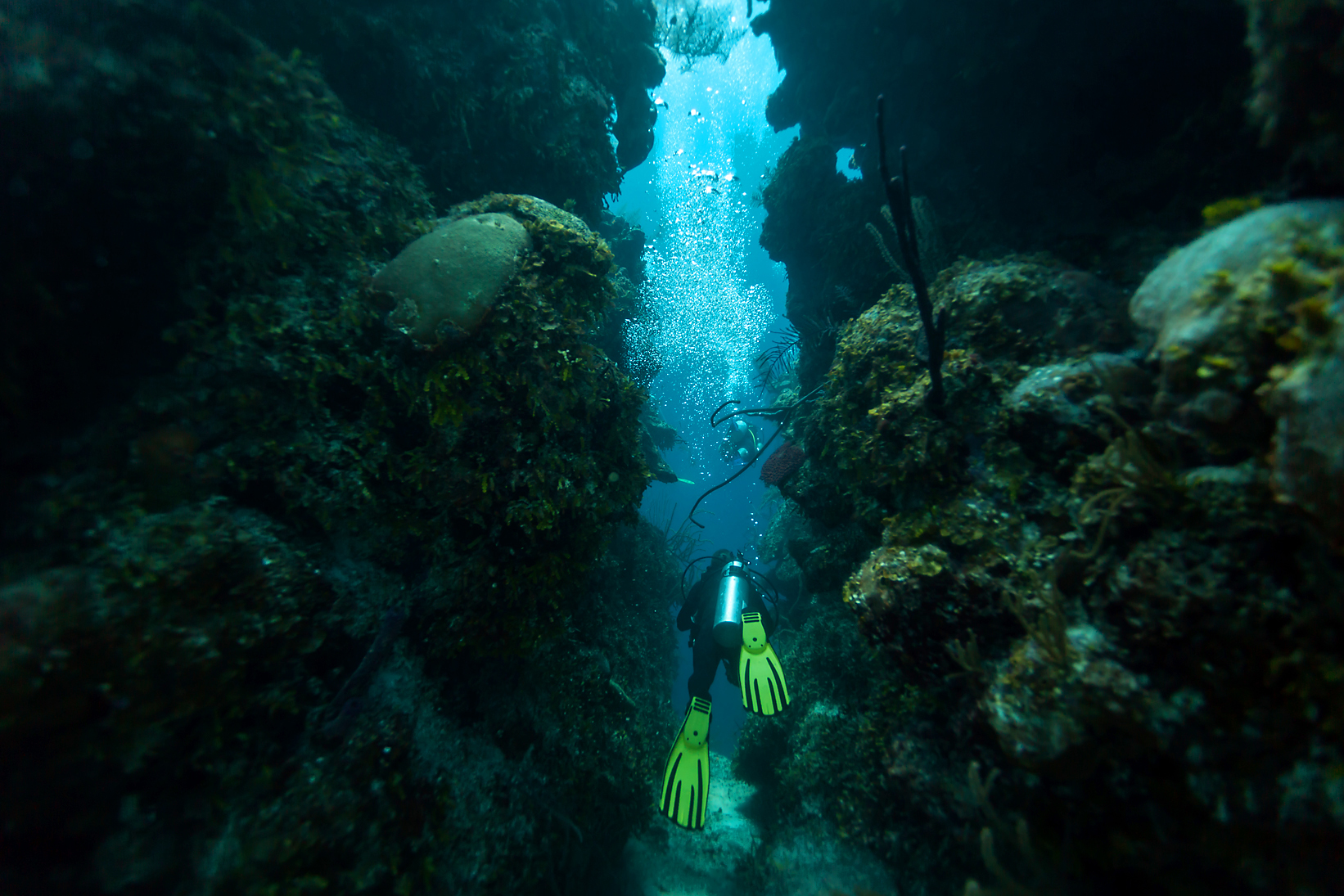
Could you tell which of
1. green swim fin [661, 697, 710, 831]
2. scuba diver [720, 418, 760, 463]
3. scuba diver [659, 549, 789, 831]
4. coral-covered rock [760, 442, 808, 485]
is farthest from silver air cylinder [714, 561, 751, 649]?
scuba diver [720, 418, 760, 463]

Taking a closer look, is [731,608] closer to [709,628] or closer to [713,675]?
[709,628]

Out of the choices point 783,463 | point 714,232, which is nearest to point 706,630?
point 783,463

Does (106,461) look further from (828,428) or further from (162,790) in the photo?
(828,428)

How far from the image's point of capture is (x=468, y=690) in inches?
154

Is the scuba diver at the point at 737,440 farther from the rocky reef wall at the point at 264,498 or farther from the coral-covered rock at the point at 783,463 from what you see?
the rocky reef wall at the point at 264,498

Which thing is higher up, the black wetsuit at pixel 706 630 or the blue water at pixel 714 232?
the blue water at pixel 714 232

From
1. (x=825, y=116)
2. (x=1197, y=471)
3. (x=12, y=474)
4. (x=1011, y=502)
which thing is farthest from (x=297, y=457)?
(x=825, y=116)

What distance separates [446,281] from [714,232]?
105ft

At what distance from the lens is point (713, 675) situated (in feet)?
23.5

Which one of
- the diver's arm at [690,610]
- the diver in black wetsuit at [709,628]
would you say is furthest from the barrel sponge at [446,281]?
the diver's arm at [690,610]

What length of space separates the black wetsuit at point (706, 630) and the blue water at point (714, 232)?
13.5 m

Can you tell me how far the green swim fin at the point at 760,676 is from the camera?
5.32 m

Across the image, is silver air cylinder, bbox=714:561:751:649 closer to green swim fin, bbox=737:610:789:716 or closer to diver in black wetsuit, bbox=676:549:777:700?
diver in black wetsuit, bbox=676:549:777:700

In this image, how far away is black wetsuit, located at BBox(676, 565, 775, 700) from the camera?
6824 millimetres
